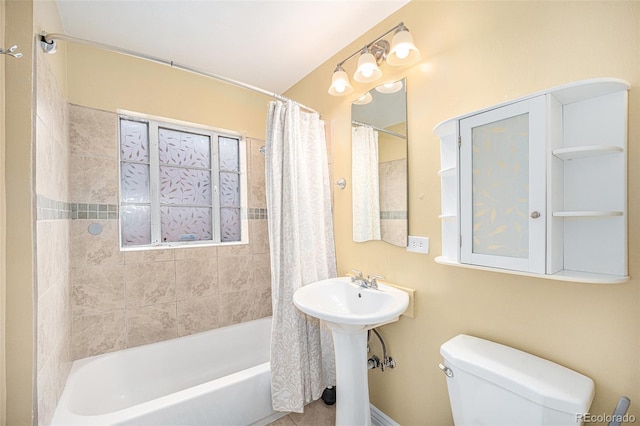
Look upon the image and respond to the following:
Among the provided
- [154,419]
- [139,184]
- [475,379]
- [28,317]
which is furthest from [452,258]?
[139,184]

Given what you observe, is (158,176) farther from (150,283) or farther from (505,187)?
(505,187)

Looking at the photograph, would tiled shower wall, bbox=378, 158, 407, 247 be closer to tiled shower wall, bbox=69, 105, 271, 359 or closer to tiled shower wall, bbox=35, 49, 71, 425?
tiled shower wall, bbox=69, 105, 271, 359

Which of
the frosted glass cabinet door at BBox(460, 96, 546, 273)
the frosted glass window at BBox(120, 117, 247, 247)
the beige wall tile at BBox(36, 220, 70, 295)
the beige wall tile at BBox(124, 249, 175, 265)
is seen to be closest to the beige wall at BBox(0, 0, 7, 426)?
the beige wall tile at BBox(36, 220, 70, 295)

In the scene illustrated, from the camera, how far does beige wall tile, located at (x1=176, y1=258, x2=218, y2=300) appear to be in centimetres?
211

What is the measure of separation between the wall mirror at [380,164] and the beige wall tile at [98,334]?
5.86ft

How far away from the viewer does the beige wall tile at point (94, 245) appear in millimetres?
1749

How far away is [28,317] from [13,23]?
3.69 feet

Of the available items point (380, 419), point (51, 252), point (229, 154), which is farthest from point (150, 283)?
point (380, 419)

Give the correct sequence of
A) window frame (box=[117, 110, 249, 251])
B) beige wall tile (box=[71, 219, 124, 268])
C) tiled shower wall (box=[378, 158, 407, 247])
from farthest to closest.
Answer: window frame (box=[117, 110, 249, 251]) → beige wall tile (box=[71, 219, 124, 268]) → tiled shower wall (box=[378, 158, 407, 247])

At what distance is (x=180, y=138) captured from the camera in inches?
91.0

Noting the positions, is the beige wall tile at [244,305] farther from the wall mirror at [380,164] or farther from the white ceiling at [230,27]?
the white ceiling at [230,27]

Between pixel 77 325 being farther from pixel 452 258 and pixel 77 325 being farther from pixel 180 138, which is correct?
pixel 452 258

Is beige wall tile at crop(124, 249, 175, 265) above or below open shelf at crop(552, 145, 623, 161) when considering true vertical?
below

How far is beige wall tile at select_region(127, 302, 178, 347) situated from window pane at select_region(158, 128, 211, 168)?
117 centimetres
